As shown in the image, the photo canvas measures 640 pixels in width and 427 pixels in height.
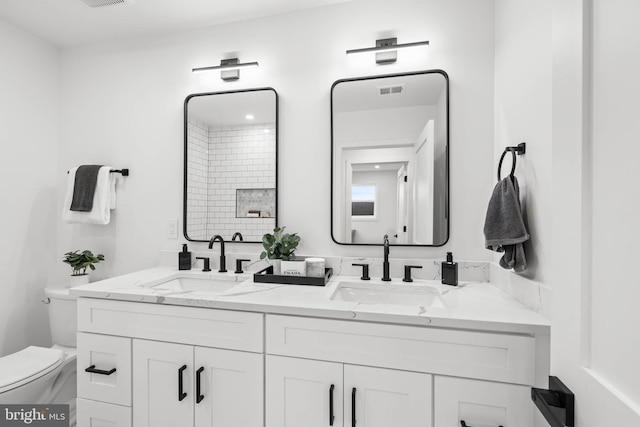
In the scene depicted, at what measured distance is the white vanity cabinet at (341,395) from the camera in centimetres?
108

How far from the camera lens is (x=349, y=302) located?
4.19 ft

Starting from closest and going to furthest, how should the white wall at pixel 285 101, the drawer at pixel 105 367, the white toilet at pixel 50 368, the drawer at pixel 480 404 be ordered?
the drawer at pixel 480 404 < the drawer at pixel 105 367 < the white toilet at pixel 50 368 < the white wall at pixel 285 101

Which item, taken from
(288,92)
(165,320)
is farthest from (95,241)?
(288,92)

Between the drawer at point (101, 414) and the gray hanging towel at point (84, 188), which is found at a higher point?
the gray hanging towel at point (84, 188)

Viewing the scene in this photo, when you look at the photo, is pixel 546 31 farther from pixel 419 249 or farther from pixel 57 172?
pixel 57 172

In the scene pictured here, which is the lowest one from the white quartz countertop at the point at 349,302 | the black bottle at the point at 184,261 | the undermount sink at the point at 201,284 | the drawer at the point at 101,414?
the drawer at the point at 101,414

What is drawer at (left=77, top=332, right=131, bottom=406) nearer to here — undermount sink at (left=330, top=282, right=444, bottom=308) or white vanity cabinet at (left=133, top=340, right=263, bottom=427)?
white vanity cabinet at (left=133, top=340, right=263, bottom=427)

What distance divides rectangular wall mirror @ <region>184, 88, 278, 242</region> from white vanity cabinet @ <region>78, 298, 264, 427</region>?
65 centimetres

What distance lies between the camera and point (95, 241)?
212 cm

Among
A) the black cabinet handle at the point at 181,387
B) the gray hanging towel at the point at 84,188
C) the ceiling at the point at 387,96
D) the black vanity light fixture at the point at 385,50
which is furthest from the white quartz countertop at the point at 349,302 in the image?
the black vanity light fixture at the point at 385,50

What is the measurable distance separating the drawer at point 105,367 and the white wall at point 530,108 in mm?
1725

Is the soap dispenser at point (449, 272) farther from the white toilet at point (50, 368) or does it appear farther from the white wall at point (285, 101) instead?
the white toilet at point (50, 368)

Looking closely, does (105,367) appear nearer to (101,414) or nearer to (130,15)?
(101,414)

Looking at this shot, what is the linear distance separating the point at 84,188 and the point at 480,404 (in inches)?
93.4
